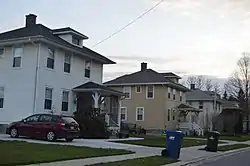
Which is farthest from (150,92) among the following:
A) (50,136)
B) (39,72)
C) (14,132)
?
(50,136)

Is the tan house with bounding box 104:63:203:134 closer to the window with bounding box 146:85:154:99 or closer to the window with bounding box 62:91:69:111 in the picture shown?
the window with bounding box 146:85:154:99

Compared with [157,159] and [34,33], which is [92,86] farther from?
[157,159]

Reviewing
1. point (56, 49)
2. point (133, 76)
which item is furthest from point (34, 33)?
point (133, 76)

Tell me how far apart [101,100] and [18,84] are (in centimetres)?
764

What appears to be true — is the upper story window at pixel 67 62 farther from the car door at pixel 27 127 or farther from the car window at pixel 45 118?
the car window at pixel 45 118

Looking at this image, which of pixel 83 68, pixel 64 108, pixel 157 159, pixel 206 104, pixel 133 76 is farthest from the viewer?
pixel 206 104

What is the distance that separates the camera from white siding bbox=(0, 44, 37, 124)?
99.4 feet

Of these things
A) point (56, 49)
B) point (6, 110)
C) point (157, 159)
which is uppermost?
point (56, 49)

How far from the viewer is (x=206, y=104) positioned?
69438 mm

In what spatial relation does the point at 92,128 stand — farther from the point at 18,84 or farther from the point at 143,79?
the point at 143,79

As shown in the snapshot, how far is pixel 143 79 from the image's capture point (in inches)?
1980

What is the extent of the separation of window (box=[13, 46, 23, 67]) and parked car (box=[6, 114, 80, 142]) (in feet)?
24.7

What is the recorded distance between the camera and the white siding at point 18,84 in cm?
3030

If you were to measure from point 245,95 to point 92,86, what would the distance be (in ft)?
153
